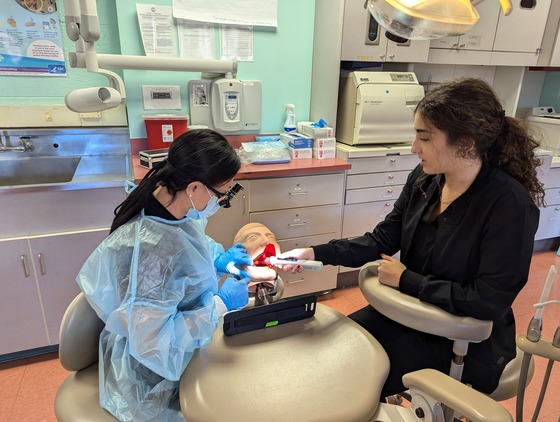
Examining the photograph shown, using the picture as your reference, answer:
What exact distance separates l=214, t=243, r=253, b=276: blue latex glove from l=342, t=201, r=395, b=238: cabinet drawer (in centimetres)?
128

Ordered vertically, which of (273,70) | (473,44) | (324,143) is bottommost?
(324,143)

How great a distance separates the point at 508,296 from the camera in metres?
1.03

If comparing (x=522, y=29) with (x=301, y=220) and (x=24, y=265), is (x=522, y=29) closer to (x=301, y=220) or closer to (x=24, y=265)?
(x=301, y=220)

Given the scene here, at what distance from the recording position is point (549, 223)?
10.8 ft

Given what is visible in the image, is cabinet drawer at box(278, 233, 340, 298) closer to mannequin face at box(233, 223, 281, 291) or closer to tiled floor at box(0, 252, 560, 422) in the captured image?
mannequin face at box(233, 223, 281, 291)

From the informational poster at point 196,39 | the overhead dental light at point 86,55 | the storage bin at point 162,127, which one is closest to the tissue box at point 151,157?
the storage bin at point 162,127

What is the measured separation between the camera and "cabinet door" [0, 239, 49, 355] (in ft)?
5.78

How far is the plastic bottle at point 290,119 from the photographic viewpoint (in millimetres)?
2689

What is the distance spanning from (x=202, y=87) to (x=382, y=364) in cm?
208

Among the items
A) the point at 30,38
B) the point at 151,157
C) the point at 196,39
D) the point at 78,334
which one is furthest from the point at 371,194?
the point at 30,38

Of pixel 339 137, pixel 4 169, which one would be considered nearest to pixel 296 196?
pixel 339 137

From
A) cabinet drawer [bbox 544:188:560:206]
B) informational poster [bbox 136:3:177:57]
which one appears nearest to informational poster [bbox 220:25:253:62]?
informational poster [bbox 136:3:177:57]

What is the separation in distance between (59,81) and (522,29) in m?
3.35

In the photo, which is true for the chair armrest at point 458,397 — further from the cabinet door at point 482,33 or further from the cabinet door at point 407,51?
the cabinet door at point 482,33
